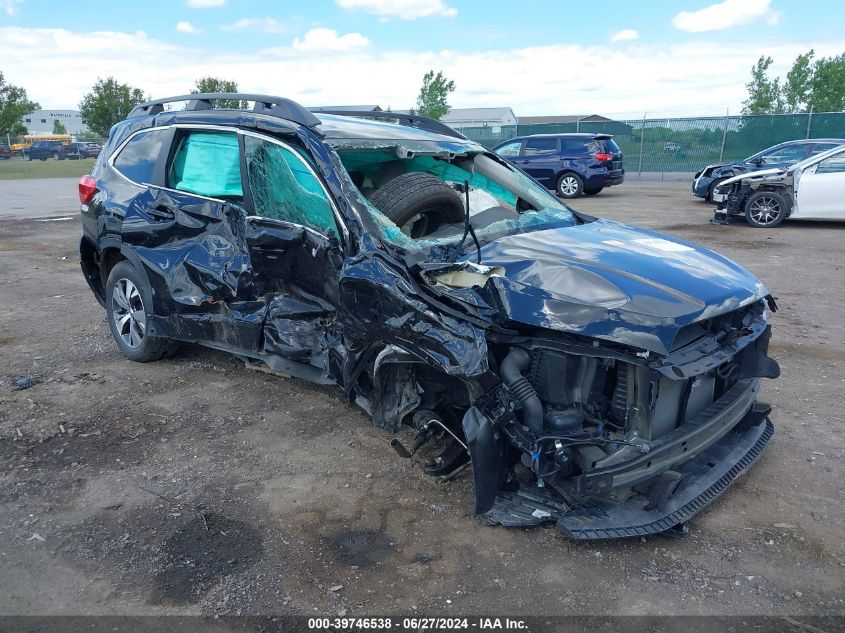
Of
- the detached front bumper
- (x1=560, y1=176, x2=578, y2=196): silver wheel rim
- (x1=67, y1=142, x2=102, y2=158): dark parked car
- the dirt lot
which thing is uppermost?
(x1=67, y1=142, x2=102, y2=158): dark parked car

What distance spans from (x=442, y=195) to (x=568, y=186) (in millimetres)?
15026

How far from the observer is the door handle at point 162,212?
15.3 feet

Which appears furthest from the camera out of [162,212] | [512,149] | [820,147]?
[512,149]

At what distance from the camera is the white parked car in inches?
462

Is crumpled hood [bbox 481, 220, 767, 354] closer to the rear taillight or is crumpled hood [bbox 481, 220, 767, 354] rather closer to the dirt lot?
the dirt lot

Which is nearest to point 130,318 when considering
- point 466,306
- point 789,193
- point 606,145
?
point 466,306

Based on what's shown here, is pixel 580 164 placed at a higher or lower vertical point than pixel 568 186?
higher

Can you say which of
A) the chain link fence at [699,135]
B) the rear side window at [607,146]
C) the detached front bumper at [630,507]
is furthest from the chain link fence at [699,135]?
the detached front bumper at [630,507]

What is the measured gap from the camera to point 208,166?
15.1ft

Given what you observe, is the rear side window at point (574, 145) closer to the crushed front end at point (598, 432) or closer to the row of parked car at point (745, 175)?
the row of parked car at point (745, 175)

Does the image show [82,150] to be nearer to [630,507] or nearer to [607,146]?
[607,146]

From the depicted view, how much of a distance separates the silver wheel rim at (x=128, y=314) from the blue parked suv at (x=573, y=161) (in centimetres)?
1373

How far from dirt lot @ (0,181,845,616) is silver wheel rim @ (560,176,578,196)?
13.4 meters

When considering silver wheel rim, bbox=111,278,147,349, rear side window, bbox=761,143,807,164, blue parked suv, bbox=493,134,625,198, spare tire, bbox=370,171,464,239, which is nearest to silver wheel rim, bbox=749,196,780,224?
rear side window, bbox=761,143,807,164
